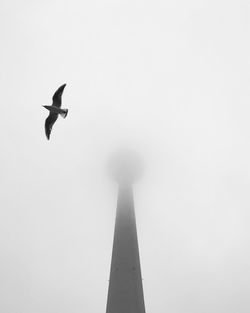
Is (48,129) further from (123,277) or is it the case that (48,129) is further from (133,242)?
(133,242)

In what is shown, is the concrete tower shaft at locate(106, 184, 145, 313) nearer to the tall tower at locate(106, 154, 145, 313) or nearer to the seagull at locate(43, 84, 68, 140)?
the tall tower at locate(106, 154, 145, 313)

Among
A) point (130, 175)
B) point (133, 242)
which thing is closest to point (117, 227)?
point (133, 242)

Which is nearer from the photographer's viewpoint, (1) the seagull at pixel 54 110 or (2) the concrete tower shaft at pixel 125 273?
(1) the seagull at pixel 54 110

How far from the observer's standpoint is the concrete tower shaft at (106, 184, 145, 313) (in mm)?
23766

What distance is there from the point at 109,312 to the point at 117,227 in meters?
7.38

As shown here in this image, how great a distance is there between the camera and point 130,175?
4066cm

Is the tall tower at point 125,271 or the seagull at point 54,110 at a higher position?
the seagull at point 54,110

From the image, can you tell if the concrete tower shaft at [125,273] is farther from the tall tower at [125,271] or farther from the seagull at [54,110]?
the seagull at [54,110]

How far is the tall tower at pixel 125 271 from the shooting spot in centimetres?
2378

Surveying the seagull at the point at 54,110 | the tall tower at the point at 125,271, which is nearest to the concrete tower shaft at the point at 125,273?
the tall tower at the point at 125,271

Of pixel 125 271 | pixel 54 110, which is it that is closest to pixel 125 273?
pixel 125 271

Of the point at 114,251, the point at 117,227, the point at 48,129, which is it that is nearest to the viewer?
the point at 48,129

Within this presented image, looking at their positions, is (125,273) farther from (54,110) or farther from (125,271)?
(54,110)

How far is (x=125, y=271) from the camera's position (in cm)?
2541
